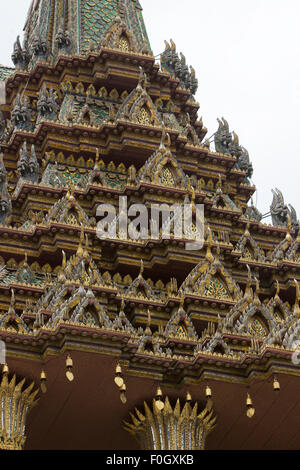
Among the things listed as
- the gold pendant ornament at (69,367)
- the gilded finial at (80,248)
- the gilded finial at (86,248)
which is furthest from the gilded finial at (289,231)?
the gold pendant ornament at (69,367)

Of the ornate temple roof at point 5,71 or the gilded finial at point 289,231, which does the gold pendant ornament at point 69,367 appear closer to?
the gilded finial at point 289,231

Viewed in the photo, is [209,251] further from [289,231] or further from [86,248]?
[289,231]

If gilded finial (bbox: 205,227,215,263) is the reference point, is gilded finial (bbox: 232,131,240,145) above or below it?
above

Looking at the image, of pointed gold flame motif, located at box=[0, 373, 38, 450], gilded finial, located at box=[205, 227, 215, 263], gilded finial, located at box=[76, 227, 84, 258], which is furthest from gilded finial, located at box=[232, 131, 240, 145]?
pointed gold flame motif, located at box=[0, 373, 38, 450]

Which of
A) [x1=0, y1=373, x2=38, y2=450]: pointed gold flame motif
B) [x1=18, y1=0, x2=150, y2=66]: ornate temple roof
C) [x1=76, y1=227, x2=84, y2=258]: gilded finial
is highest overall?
[x1=18, y1=0, x2=150, y2=66]: ornate temple roof

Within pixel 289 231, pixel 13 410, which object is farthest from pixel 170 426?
pixel 289 231

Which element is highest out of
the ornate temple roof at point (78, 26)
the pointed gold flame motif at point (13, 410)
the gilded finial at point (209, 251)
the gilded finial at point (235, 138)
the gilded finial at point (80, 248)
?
the ornate temple roof at point (78, 26)

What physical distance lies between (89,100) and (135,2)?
24.6ft

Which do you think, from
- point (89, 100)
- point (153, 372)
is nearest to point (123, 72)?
point (89, 100)

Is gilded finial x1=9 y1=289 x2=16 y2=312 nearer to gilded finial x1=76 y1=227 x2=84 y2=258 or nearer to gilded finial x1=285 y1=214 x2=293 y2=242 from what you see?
gilded finial x1=76 y1=227 x2=84 y2=258

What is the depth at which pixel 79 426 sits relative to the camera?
1083 inches

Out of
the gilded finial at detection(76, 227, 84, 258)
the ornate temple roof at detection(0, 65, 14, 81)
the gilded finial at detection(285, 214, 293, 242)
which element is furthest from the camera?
the ornate temple roof at detection(0, 65, 14, 81)

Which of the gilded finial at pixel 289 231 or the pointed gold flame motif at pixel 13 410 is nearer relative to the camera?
the pointed gold flame motif at pixel 13 410
